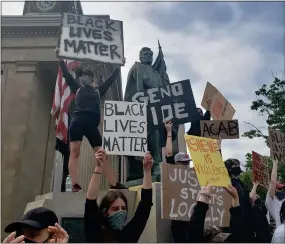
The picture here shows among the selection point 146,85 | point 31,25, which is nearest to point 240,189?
point 146,85

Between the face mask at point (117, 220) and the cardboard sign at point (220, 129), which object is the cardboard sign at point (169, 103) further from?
the face mask at point (117, 220)

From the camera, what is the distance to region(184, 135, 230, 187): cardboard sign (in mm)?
3811

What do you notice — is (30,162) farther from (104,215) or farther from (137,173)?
(104,215)

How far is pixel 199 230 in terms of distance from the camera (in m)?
3.40

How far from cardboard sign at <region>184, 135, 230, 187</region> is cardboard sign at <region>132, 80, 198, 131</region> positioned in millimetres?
1932

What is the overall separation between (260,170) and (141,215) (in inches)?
98.4

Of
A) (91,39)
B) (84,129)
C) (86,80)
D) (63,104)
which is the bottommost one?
(84,129)

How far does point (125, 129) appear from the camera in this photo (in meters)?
5.18

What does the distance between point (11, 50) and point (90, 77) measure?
4963 mm

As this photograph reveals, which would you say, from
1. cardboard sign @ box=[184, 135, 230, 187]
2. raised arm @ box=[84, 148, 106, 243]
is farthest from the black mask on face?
raised arm @ box=[84, 148, 106, 243]

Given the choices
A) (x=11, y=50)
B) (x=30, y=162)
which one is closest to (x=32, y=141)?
(x=30, y=162)

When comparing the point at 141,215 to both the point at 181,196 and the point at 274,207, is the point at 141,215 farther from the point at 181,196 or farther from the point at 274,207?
the point at 274,207

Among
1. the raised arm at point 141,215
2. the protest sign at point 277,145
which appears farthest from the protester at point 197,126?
the raised arm at point 141,215

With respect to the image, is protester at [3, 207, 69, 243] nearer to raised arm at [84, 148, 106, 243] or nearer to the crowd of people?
the crowd of people
